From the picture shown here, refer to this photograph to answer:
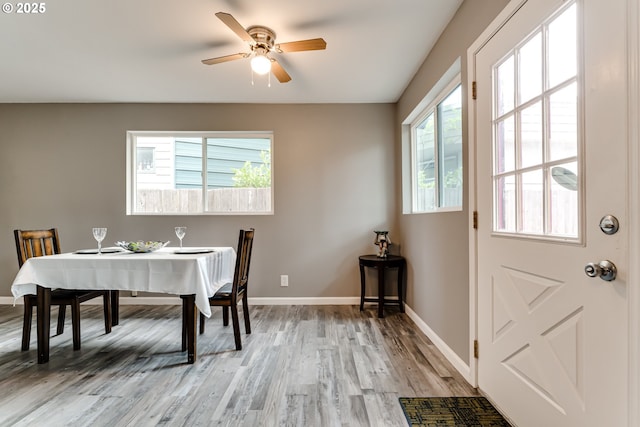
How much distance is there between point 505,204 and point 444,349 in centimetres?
131

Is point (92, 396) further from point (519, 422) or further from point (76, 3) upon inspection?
point (76, 3)

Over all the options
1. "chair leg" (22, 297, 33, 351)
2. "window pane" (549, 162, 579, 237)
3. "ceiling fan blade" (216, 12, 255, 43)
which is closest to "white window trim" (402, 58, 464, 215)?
"window pane" (549, 162, 579, 237)

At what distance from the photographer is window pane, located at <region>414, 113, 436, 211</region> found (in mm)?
3166

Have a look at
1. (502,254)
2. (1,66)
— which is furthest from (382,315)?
(1,66)

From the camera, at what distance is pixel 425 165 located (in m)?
3.38

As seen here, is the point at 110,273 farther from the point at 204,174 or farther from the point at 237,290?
the point at 204,174

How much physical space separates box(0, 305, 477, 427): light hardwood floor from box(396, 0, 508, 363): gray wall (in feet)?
0.87

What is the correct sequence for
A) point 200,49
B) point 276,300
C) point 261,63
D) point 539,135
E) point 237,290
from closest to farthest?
point 539,135 → point 261,63 → point 237,290 → point 200,49 → point 276,300

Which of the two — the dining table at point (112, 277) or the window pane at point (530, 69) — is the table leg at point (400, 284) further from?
the window pane at point (530, 69)

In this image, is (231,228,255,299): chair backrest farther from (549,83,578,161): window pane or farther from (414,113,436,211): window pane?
(549,83,578,161): window pane

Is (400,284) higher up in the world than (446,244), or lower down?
lower down

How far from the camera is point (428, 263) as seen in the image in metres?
2.89

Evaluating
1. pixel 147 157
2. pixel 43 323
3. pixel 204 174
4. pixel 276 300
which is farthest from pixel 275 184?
pixel 43 323

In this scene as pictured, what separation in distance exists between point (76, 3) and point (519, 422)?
139 inches
